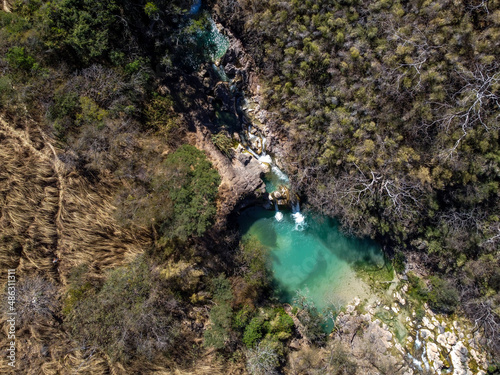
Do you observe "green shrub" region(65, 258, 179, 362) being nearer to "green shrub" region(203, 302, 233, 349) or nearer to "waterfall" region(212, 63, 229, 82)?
"green shrub" region(203, 302, 233, 349)

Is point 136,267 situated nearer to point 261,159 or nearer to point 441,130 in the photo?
point 261,159

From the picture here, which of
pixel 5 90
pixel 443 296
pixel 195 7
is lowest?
pixel 443 296

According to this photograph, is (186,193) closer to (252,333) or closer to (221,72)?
(221,72)

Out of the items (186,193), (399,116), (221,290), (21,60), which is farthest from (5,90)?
(399,116)

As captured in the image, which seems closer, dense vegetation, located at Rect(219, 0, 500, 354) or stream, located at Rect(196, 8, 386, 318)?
dense vegetation, located at Rect(219, 0, 500, 354)

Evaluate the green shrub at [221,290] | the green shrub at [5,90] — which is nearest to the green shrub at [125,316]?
the green shrub at [221,290]

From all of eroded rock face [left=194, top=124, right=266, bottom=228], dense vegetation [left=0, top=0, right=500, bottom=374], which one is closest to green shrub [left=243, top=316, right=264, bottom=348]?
dense vegetation [left=0, top=0, right=500, bottom=374]

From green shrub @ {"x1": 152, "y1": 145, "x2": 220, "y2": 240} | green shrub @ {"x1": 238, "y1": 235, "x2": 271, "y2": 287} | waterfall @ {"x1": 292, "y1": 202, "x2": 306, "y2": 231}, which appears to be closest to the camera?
green shrub @ {"x1": 152, "y1": 145, "x2": 220, "y2": 240}
